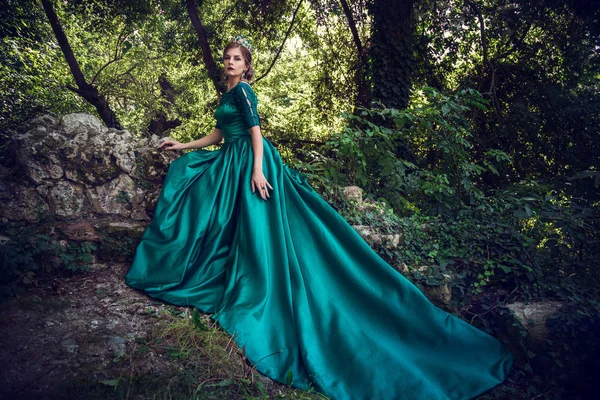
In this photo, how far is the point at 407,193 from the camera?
4398mm

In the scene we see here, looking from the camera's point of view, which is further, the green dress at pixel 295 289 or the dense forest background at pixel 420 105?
the dense forest background at pixel 420 105

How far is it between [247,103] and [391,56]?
12.8 feet

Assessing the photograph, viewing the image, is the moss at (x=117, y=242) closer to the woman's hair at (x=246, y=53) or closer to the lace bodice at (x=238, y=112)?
the lace bodice at (x=238, y=112)

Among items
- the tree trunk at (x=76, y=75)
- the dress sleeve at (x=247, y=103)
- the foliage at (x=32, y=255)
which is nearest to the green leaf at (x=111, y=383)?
the foliage at (x=32, y=255)

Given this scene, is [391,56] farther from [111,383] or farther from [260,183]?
[111,383]

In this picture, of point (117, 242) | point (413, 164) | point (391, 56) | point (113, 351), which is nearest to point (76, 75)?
point (391, 56)

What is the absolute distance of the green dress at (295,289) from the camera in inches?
83.4

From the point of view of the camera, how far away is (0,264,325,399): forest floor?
161 centimetres

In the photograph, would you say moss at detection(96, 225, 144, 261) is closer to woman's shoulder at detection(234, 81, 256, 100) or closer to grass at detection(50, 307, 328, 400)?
grass at detection(50, 307, 328, 400)

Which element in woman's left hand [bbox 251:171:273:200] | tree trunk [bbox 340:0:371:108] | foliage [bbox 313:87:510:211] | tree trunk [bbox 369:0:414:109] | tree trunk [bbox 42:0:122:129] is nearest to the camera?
woman's left hand [bbox 251:171:273:200]

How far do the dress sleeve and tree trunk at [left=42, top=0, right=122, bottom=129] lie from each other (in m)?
5.35

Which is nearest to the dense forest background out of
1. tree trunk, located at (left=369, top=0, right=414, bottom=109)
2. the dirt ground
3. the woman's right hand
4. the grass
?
tree trunk, located at (left=369, top=0, right=414, bottom=109)

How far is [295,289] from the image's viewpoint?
2.35 meters

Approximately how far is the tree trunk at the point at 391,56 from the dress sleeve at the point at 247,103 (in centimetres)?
347
